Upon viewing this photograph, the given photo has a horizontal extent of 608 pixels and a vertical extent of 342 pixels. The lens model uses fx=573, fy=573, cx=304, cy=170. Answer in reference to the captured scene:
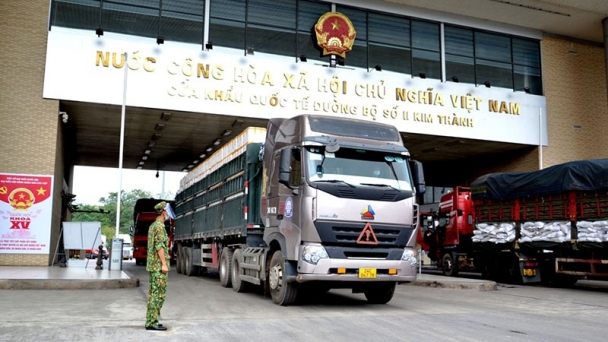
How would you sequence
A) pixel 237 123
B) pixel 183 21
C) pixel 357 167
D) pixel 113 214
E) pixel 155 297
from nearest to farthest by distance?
pixel 155 297 < pixel 357 167 < pixel 183 21 < pixel 237 123 < pixel 113 214

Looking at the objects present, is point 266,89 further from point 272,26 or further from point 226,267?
point 226,267

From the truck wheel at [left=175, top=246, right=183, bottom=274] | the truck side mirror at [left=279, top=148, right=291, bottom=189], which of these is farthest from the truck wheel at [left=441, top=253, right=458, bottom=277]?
the truck side mirror at [left=279, top=148, right=291, bottom=189]

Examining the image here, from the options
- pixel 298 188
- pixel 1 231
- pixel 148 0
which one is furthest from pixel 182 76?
pixel 298 188

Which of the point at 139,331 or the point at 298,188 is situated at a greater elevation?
the point at 298,188

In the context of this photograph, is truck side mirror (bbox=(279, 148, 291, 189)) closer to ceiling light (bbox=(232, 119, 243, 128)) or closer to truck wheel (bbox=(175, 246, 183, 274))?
ceiling light (bbox=(232, 119, 243, 128))

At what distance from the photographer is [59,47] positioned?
1898cm

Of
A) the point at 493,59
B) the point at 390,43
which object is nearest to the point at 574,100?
the point at 493,59

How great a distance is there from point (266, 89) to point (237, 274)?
31.3 feet

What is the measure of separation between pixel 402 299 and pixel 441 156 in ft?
60.4

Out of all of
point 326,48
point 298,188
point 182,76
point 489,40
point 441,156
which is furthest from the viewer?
point 441,156

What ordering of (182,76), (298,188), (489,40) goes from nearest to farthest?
1. (298,188)
2. (182,76)
3. (489,40)

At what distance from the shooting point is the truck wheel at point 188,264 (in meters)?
19.6

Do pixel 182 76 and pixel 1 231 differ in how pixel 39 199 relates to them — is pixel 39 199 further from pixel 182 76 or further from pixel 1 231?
pixel 182 76

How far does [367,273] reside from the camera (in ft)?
31.5
